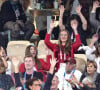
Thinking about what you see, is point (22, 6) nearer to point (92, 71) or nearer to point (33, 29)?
point (33, 29)

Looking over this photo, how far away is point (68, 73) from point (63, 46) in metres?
0.40

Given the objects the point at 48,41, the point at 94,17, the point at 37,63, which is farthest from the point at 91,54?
the point at 37,63

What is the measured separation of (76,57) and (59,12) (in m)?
0.68

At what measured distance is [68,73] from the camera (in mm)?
6680

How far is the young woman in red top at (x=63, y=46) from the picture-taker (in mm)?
6598

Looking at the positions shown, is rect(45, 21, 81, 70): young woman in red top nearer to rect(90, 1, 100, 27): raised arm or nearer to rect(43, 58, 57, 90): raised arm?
rect(43, 58, 57, 90): raised arm

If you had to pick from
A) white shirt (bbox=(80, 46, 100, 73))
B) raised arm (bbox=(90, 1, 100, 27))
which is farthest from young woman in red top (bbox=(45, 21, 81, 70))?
raised arm (bbox=(90, 1, 100, 27))

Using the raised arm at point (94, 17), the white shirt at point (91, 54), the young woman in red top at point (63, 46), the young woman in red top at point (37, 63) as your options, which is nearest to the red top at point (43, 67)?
the young woman in red top at point (37, 63)

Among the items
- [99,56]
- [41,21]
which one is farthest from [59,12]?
[99,56]

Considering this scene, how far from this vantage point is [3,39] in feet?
21.9

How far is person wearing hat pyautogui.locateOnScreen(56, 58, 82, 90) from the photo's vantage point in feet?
21.8

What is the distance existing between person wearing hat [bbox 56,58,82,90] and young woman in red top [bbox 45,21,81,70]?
7 cm

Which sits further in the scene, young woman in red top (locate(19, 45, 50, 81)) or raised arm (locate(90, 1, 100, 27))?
raised arm (locate(90, 1, 100, 27))

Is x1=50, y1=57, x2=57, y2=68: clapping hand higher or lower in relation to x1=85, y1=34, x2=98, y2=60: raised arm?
lower
